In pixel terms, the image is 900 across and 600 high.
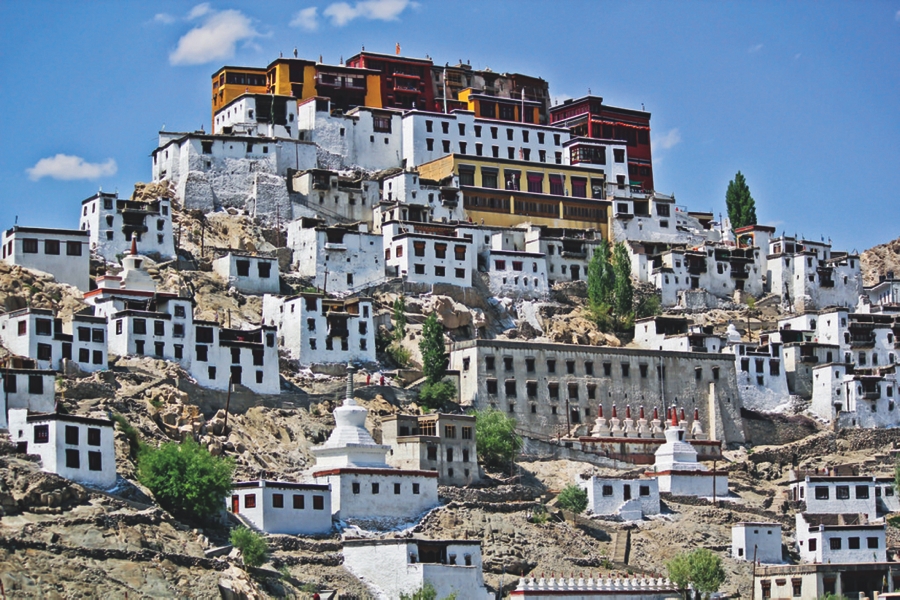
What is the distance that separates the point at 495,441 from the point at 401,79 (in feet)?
145

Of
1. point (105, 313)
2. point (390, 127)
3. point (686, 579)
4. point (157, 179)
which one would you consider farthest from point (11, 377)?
point (390, 127)

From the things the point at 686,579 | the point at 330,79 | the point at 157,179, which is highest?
the point at 330,79

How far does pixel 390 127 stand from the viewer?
121 m

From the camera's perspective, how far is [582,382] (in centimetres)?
9875

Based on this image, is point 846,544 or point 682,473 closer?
point 846,544

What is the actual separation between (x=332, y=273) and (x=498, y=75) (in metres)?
34.6

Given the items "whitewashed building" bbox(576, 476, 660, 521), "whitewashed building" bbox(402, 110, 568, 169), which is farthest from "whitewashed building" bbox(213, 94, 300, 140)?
"whitewashed building" bbox(576, 476, 660, 521)

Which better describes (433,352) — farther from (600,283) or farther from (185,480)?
(185,480)

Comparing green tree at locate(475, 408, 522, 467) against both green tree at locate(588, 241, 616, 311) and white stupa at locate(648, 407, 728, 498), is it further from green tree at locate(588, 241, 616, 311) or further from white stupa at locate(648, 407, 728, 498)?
green tree at locate(588, 241, 616, 311)

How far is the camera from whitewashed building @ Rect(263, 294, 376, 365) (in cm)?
9306

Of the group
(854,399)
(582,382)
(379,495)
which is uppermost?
(582,382)

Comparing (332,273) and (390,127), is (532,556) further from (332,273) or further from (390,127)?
(390,127)

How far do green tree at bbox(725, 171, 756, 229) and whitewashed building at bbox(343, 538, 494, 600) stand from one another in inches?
2453

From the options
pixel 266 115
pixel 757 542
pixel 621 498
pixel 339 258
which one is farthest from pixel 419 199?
pixel 757 542
